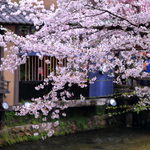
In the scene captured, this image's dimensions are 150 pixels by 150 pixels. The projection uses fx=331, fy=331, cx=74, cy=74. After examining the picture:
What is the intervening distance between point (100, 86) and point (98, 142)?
3.44 meters

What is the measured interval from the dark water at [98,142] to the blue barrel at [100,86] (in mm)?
1971

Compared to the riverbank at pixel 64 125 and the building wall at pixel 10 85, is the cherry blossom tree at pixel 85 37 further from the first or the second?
the riverbank at pixel 64 125

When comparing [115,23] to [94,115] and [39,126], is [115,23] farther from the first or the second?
[94,115]

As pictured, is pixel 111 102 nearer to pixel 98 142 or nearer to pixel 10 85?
pixel 98 142

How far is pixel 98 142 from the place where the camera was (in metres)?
→ 15.0

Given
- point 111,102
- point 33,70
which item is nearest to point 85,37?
point 33,70

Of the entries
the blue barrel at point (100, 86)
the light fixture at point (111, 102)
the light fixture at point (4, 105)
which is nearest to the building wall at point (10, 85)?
the light fixture at point (4, 105)

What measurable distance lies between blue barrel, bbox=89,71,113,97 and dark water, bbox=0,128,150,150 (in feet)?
6.47

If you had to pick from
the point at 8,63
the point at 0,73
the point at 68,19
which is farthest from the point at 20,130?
the point at 68,19

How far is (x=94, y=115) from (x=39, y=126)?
148 inches

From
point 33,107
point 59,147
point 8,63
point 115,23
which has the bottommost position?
point 59,147

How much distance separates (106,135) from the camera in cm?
1617

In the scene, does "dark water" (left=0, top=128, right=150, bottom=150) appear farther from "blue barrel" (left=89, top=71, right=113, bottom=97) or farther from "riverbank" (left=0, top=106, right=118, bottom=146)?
"blue barrel" (left=89, top=71, right=113, bottom=97)

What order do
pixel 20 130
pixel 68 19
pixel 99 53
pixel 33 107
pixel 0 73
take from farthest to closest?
pixel 20 130
pixel 0 73
pixel 33 107
pixel 68 19
pixel 99 53
